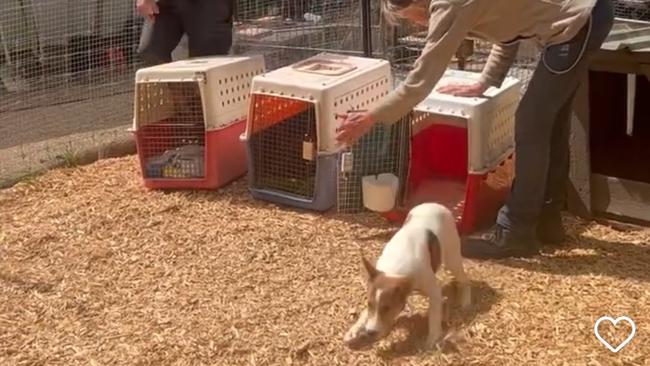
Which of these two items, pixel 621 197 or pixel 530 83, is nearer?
pixel 530 83

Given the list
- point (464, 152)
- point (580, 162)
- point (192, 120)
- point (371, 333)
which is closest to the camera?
point (371, 333)

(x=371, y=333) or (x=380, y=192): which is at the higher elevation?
(x=380, y=192)

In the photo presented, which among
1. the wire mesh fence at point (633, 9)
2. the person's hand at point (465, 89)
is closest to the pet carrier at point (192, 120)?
the person's hand at point (465, 89)

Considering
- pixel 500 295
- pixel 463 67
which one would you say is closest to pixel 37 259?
pixel 500 295

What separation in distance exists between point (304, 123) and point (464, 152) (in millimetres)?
648

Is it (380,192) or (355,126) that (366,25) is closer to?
(380,192)

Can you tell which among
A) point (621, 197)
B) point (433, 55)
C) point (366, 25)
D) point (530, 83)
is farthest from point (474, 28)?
point (366, 25)

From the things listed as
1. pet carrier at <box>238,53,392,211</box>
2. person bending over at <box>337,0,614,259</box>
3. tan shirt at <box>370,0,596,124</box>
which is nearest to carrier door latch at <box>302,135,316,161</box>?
pet carrier at <box>238,53,392,211</box>

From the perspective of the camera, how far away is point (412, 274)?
2.61 metres

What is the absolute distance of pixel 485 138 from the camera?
3.45 m

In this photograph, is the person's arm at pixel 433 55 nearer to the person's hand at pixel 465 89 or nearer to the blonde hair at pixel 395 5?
the blonde hair at pixel 395 5

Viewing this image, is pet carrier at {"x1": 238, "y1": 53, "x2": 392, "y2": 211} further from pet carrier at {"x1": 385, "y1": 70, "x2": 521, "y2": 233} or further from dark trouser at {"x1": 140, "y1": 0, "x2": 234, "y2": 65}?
dark trouser at {"x1": 140, "y1": 0, "x2": 234, "y2": 65}

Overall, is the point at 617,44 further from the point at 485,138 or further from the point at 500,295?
the point at 500,295

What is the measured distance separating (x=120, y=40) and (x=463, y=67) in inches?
89.2
